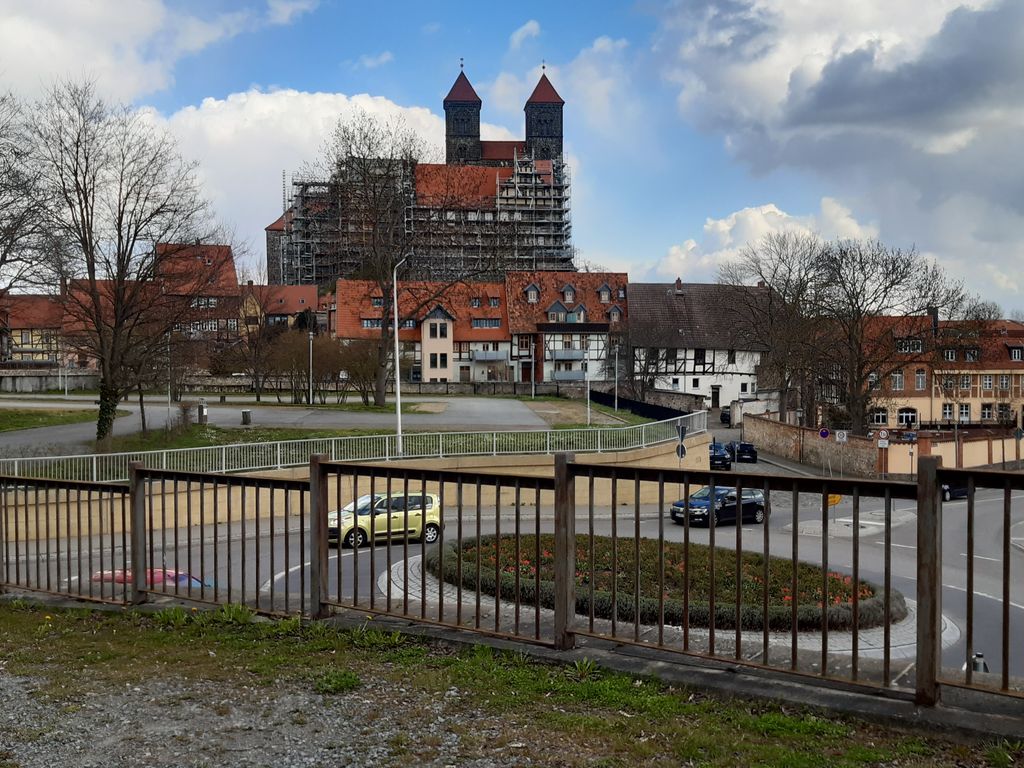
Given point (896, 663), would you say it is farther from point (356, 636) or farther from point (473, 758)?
point (356, 636)

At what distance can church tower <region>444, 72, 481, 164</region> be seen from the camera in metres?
151

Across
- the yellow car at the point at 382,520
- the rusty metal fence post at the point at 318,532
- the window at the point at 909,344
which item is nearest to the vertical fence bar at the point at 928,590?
the yellow car at the point at 382,520

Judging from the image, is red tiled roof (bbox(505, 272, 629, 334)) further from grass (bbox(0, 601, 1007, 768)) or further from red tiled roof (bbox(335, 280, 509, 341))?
grass (bbox(0, 601, 1007, 768))

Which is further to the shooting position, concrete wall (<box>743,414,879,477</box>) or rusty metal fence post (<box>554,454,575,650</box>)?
concrete wall (<box>743,414,879,477</box>)

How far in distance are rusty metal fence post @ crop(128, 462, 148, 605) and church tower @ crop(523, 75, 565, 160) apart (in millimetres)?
147821

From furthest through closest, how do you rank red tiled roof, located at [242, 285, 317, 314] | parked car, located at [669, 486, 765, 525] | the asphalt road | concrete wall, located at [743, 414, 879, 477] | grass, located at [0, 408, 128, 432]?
1. red tiled roof, located at [242, 285, 317, 314]
2. concrete wall, located at [743, 414, 879, 477]
3. grass, located at [0, 408, 128, 432]
4. the asphalt road
5. parked car, located at [669, 486, 765, 525]

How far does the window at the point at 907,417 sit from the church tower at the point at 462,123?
93.4 metres

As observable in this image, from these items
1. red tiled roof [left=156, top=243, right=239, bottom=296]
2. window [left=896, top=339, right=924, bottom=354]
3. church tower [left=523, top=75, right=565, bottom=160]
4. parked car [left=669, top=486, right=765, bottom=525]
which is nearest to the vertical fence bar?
parked car [left=669, top=486, right=765, bottom=525]

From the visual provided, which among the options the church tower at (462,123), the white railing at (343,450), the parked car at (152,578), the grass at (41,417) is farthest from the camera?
the church tower at (462,123)

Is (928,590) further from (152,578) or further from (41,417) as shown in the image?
(41,417)

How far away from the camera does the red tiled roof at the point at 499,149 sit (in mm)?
153000

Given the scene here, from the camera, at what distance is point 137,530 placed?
7383 millimetres

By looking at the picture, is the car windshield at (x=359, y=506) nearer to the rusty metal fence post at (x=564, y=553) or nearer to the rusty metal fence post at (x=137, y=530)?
the rusty metal fence post at (x=137, y=530)

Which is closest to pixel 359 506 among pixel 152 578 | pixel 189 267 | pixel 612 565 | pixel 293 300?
pixel 152 578
